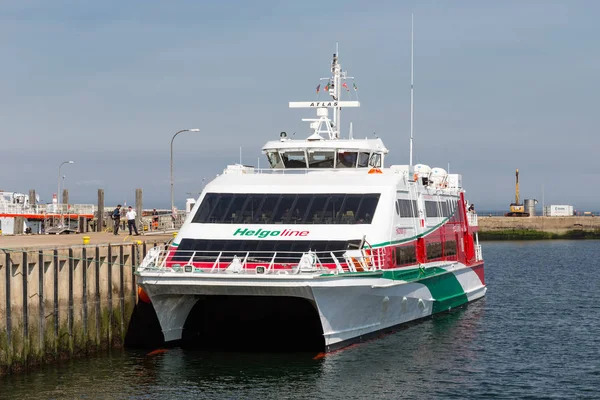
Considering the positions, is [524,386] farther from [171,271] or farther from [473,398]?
[171,271]

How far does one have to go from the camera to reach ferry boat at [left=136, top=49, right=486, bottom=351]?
80.7 ft

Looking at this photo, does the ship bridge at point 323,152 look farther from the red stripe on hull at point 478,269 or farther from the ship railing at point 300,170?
the red stripe on hull at point 478,269

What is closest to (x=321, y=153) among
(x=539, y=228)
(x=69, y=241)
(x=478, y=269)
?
(x=69, y=241)

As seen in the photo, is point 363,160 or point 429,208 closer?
point 363,160

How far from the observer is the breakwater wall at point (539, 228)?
10419 centimetres

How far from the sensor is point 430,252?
31.8 m

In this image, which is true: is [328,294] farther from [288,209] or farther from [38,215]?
[38,215]

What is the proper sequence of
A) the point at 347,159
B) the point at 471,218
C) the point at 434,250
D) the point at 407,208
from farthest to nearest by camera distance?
1. the point at 471,218
2. the point at 434,250
3. the point at 347,159
4. the point at 407,208

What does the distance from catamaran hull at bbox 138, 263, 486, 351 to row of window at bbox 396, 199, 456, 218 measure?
1942 mm

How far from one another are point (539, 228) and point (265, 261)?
85.4m

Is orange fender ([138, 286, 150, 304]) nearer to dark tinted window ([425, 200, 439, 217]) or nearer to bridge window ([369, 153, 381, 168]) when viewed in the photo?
bridge window ([369, 153, 381, 168])

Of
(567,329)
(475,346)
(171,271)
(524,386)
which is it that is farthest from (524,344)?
(171,271)

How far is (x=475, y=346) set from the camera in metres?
28.5

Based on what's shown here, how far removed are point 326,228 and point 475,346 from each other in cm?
629
